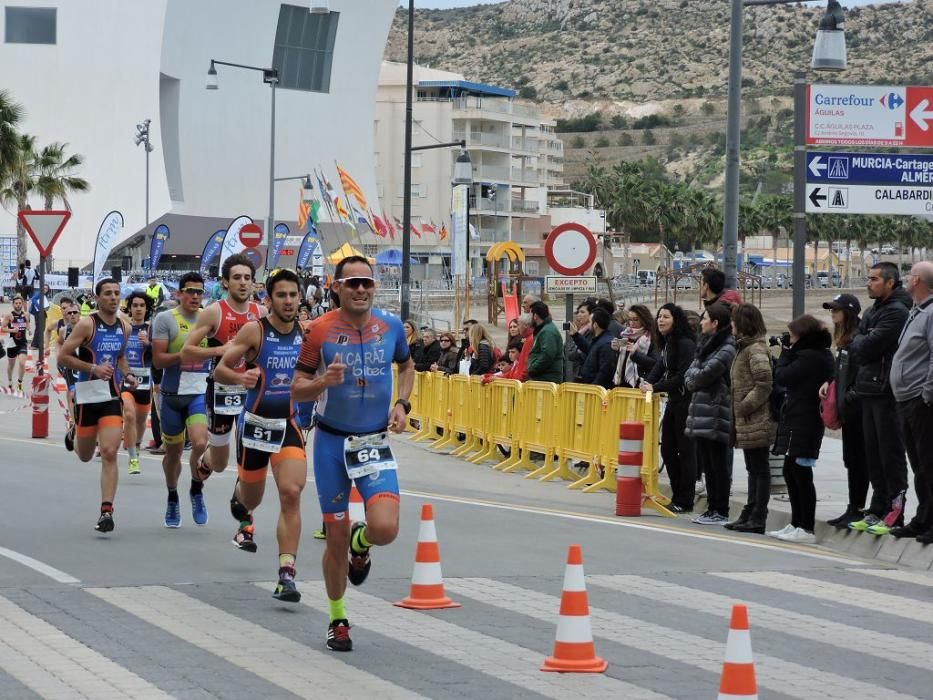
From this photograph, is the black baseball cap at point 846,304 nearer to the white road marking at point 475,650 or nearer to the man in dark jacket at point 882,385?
the man in dark jacket at point 882,385

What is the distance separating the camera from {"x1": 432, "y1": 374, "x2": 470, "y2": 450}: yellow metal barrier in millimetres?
22094

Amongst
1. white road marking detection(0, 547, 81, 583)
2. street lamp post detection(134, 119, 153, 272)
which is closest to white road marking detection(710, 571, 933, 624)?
white road marking detection(0, 547, 81, 583)

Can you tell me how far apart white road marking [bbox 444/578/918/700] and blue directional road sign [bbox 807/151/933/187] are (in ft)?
25.6

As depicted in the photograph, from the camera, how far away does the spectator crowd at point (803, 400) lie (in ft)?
42.2

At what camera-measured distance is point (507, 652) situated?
28.9 feet

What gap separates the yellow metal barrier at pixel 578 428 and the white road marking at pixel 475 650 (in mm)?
7206

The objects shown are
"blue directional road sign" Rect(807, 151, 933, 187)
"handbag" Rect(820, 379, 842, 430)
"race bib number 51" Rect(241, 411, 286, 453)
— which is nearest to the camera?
"race bib number 51" Rect(241, 411, 286, 453)

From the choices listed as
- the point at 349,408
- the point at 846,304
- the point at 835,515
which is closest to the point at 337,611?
the point at 349,408

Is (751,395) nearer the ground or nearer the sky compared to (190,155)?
nearer the ground

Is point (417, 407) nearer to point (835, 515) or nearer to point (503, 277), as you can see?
point (835, 515)

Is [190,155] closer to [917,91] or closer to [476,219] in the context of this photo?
[476,219]

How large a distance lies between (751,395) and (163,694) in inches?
301

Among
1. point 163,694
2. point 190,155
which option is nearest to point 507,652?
point 163,694

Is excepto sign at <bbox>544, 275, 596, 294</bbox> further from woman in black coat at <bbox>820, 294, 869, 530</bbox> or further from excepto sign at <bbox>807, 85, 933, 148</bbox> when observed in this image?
woman in black coat at <bbox>820, 294, 869, 530</bbox>
